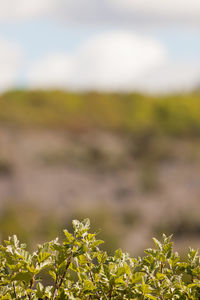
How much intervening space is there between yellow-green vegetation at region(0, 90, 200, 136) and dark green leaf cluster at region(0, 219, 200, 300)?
25134mm

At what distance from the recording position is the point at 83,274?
1.88 meters

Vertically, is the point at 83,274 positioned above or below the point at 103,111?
below

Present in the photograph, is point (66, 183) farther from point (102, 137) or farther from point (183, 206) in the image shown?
point (102, 137)

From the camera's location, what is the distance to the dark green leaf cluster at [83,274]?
69.2 inches

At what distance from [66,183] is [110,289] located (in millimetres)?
17623

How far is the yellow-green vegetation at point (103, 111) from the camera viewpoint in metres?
28.2

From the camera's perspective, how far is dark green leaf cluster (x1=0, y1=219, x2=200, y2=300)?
176cm

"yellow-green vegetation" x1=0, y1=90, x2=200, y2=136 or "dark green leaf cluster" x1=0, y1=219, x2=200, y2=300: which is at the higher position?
"yellow-green vegetation" x1=0, y1=90, x2=200, y2=136

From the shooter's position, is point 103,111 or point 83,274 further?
point 103,111

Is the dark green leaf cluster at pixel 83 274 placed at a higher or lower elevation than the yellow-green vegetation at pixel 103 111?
lower

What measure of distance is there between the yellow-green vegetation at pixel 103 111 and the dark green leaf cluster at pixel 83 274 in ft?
82.5

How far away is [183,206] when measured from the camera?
1578 cm

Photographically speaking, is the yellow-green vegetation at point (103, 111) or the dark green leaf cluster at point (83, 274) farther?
the yellow-green vegetation at point (103, 111)

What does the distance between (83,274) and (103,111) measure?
92.7ft
